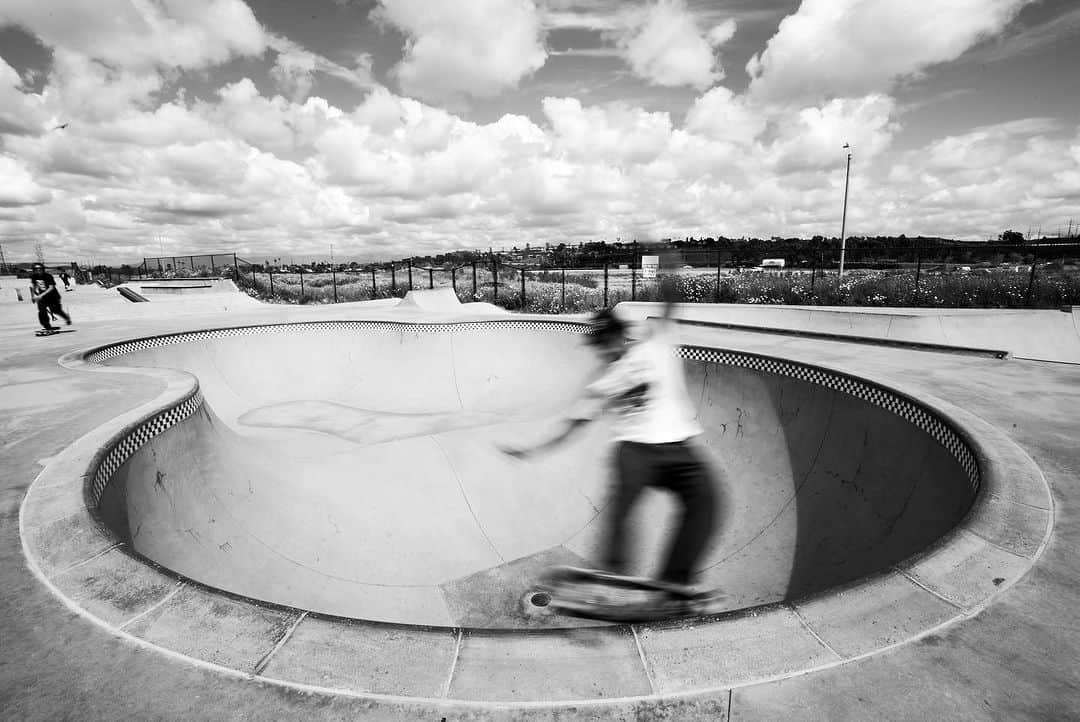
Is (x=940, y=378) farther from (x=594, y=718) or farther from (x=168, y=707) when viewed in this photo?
(x=168, y=707)

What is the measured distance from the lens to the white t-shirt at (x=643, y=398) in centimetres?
345

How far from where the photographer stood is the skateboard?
3820 millimetres

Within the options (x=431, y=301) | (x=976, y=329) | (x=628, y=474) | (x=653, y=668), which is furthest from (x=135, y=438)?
(x=976, y=329)

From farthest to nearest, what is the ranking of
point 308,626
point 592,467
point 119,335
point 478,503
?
point 119,335 < point 592,467 < point 478,503 < point 308,626

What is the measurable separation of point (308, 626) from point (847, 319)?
1450 centimetres

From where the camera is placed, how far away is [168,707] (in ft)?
6.23

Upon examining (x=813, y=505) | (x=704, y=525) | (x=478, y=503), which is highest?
(x=704, y=525)

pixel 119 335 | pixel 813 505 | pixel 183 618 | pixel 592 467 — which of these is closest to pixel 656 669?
pixel 183 618

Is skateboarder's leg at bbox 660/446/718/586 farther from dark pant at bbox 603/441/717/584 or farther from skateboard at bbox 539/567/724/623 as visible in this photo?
skateboard at bbox 539/567/724/623

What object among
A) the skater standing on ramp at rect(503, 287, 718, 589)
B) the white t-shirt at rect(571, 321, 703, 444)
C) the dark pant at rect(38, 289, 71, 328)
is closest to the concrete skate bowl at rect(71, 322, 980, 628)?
the skater standing on ramp at rect(503, 287, 718, 589)

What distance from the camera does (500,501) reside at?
652cm

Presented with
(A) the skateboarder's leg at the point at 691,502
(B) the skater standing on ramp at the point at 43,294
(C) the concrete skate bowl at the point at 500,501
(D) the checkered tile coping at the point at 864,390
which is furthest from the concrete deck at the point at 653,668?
(B) the skater standing on ramp at the point at 43,294

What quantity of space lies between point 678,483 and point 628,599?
48.2 inches

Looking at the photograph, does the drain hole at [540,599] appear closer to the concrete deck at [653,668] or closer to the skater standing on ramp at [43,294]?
the concrete deck at [653,668]
